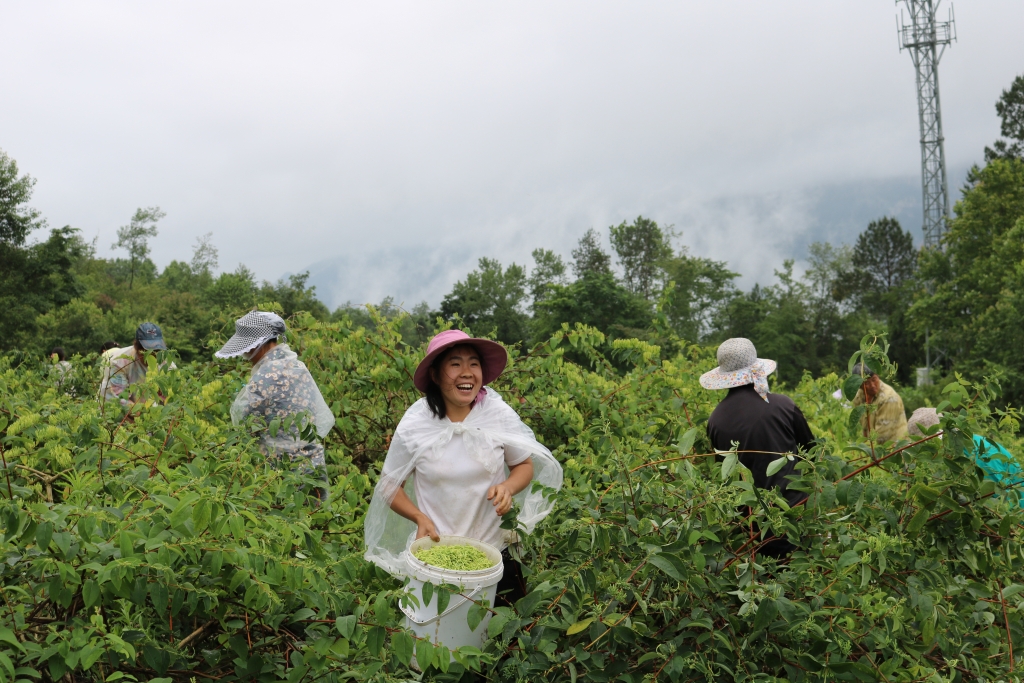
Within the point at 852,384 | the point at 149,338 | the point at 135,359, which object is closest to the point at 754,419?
the point at 852,384

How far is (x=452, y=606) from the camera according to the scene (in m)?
2.37

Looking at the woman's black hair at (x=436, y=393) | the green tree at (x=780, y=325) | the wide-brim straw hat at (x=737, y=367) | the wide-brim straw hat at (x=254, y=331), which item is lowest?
the green tree at (x=780, y=325)

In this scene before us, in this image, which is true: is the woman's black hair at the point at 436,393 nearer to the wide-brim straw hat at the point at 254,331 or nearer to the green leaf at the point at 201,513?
the green leaf at the point at 201,513

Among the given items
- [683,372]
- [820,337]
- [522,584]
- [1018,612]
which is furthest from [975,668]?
[820,337]

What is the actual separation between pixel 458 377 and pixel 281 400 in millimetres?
1398

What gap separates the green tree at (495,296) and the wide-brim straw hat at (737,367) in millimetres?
52294

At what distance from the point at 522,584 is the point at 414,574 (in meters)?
0.58

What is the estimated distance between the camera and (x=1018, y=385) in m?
24.7

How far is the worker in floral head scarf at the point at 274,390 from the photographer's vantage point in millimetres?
4012

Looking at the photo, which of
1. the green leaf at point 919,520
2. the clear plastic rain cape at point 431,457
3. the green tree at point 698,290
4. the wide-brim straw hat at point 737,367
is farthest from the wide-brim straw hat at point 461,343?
the green tree at point 698,290

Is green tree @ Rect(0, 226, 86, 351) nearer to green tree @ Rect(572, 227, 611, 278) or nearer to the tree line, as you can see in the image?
the tree line

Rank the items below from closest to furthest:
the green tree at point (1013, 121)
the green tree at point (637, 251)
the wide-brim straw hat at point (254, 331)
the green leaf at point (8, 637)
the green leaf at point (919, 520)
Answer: the green leaf at point (8, 637) < the green leaf at point (919, 520) < the wide-brim straw hat at point (254, 331) < the green tree at point (1013, 121) < the green tree at point (637, 251)

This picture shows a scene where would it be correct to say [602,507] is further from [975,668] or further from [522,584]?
[975,668]

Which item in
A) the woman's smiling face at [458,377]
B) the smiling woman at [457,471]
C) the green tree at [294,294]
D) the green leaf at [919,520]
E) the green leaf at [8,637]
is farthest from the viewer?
the green tree at [294,294]
